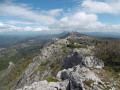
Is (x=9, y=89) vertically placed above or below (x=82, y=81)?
below

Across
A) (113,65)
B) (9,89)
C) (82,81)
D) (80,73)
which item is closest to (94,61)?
(113,65)

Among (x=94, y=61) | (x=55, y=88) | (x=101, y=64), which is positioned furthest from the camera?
(x=94, y=61)

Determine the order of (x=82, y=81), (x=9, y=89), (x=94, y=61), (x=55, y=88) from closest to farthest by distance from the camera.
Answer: (x=82, y=81)
(x=55, y=88)
(x=94, y=61)
(x=9, y=89)

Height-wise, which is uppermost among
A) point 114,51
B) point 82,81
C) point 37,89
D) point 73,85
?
point 114,51

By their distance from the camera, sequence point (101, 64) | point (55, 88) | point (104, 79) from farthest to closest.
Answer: point (101, 64), point (55, 88), point (104, 79)

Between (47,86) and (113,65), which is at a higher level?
(113,65)

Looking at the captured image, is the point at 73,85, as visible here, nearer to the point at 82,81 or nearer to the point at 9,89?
the point at 82,81

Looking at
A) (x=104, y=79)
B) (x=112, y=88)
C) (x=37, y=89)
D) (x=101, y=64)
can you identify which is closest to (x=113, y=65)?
(x=101, y=64)

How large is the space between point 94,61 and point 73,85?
1325cm

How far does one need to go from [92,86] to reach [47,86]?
10.1 metres

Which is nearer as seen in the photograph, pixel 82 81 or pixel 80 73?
pixel 82 81

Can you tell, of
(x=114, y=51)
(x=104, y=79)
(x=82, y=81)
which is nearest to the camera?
(x=82, y=81)

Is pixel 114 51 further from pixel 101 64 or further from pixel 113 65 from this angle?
pixel 101 64

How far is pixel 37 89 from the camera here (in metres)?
21.0
